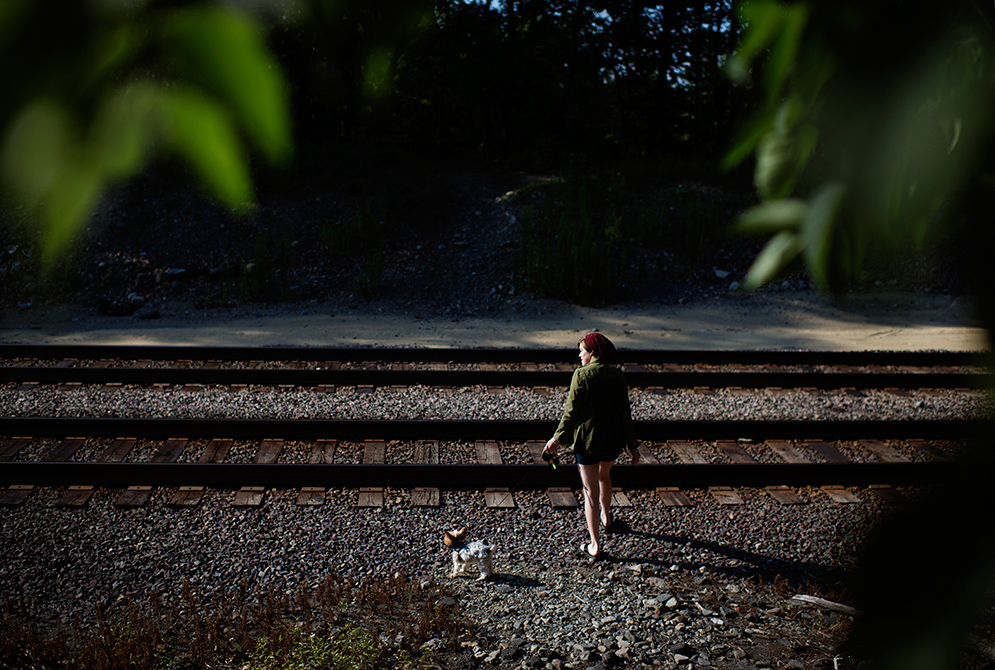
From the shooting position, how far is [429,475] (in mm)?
6184

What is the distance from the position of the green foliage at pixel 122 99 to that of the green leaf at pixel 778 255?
2.12 feet

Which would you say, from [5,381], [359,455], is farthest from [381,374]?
[5,381]

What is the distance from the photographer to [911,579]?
79cm

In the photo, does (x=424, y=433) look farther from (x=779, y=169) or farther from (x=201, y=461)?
(x=779, y=169)

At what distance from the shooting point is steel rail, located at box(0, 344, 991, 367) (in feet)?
32.9

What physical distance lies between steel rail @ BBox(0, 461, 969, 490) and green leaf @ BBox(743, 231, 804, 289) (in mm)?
5468

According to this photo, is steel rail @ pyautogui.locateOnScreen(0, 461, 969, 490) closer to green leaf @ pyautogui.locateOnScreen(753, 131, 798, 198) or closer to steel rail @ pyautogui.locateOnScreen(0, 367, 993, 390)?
steel rail @ pyautogui.locateOnScreen(0, 367, 993, 390)

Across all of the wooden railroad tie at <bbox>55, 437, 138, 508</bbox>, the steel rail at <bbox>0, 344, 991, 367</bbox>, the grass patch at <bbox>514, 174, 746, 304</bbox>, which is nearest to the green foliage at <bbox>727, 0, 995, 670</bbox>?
the wooden railroad tie at <bbox>55, 437, 138, 508</bbox>

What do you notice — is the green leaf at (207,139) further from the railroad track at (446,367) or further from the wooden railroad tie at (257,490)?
the railroad track at (446,367)

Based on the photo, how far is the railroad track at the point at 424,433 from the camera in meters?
6.11

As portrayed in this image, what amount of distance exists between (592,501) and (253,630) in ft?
8.32

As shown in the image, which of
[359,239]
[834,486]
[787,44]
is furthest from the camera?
[359,239]

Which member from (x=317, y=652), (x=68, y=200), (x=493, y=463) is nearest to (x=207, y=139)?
(x=68, y=200)

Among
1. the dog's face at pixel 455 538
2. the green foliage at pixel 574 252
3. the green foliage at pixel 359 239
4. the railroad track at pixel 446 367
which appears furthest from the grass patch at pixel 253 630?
the green foliage at pixel 359 239
